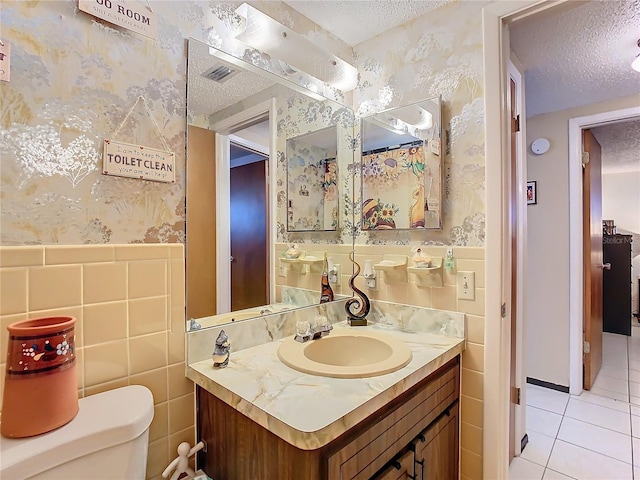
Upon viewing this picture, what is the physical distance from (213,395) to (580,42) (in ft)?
7.65

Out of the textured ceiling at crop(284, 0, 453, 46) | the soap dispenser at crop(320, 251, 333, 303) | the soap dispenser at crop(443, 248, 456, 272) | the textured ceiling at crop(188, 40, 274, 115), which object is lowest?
the soap dispenser at crop(320, 251, 333, 303)

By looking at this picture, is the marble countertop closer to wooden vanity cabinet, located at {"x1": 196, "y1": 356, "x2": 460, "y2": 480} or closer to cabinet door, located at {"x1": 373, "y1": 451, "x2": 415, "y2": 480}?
wooden vanity cabinet, located at {"x1": 196, "y1": 356, "x2": 460, "y2": 480}

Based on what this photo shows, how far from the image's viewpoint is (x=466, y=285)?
1380 millimetres

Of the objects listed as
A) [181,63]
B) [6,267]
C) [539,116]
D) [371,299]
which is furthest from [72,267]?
[539,116]

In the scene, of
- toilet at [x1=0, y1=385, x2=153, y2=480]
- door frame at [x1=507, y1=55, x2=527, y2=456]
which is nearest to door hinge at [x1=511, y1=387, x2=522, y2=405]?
door frame at [x1=507, y1=55, x2=527, y2=456]

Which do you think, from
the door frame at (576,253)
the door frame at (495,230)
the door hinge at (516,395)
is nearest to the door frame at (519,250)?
the door hinge at (516,395)

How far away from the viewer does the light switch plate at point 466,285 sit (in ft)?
4.48

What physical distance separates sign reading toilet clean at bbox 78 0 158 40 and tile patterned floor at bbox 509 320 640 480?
2459mm

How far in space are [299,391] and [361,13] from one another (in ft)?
5.22

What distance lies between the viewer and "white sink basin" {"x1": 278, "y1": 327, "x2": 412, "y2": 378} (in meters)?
1.02

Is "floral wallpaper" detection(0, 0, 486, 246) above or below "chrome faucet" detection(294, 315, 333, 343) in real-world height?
above

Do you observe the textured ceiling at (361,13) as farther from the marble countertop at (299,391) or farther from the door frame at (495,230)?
the marble countertop at (299,391)

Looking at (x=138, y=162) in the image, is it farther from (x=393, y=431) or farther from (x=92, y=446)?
(x=393, y=431)

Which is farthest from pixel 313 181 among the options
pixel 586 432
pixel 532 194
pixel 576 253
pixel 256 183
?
pixel 586 432
